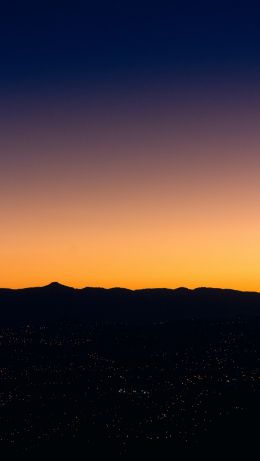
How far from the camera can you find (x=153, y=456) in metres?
171

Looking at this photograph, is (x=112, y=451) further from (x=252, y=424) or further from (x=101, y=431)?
(x=252, y=424)

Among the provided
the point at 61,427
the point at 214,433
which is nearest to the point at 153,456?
the point at 214,433

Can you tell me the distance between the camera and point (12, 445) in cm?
17688

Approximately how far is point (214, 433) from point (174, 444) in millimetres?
13609

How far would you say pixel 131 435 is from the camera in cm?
18988

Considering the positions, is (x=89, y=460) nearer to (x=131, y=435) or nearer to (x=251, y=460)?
(x=131, y=435)

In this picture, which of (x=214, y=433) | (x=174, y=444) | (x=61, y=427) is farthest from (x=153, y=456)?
(x=61, y=427)

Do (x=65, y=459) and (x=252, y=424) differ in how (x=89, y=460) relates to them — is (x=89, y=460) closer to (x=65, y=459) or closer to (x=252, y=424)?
(x=65, y=459)

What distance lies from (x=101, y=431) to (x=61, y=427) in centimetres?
1475

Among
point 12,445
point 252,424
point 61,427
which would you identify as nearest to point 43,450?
point 12,445

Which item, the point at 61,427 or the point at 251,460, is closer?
the point at 251,460

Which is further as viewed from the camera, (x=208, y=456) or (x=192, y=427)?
(x=192, y=427)

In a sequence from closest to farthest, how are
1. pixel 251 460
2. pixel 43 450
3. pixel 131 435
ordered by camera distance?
pixel 251 460
pixel 43 450
pixel 131 435

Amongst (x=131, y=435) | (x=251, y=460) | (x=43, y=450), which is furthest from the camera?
(x=131, y=435)
